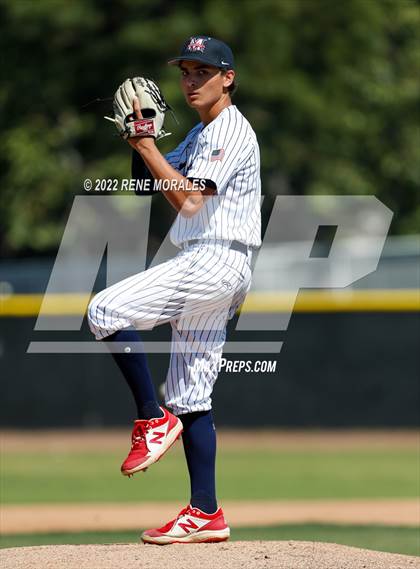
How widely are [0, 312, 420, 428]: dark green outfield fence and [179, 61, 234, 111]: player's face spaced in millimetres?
7058

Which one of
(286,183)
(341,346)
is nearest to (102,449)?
(341,346)

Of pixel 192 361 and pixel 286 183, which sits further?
pixel 286 183

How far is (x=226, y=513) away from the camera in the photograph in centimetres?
831

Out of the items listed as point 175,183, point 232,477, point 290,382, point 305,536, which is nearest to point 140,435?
point 175,183

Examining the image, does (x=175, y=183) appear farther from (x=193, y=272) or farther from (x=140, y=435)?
(x=140, y=435)

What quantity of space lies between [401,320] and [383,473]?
2.07 m

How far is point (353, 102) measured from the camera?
734 inches

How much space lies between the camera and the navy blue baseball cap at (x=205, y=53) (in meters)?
4.44

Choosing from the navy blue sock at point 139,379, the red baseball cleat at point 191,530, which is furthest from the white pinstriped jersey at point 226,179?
the red baseball cleat at point 191,530

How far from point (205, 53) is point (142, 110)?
0.34 metres

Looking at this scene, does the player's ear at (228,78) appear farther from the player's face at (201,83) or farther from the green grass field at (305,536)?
the green grass field at (305,536)

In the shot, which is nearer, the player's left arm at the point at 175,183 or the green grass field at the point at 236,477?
the player's left arm at the point at 175,183

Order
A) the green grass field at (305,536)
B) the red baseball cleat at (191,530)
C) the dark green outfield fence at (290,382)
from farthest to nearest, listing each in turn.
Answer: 1. the dark green outfield fence at (290,382)
2. the green grass field at (305,536)
3. the red baseball cleat at (191,530)

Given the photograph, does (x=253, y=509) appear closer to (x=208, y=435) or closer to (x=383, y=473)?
(x=383, y=473)
